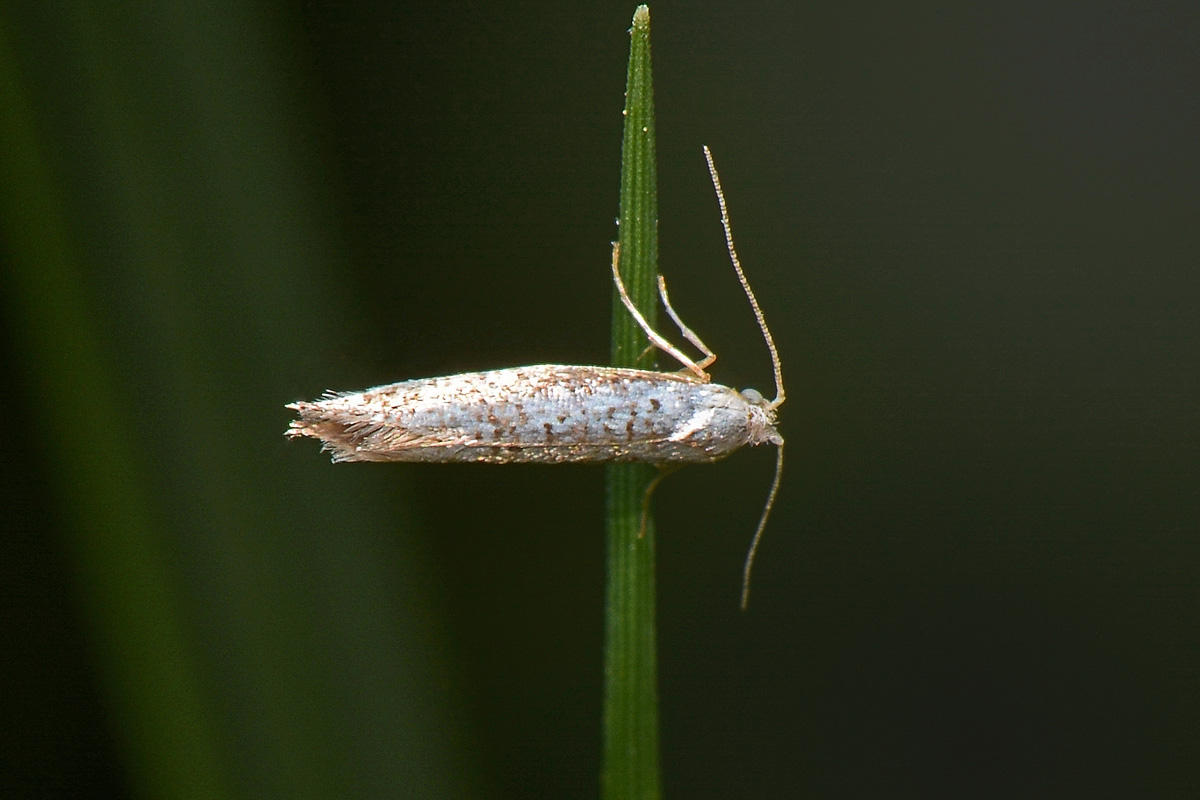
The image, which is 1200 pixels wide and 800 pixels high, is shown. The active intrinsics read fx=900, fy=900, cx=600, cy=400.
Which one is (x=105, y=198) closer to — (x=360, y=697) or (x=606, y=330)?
(x=360, y=697)

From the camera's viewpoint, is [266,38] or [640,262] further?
[266,38]

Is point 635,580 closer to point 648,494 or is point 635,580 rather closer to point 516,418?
point 648,494

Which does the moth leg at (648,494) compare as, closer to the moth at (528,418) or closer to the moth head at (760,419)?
the moth at (528,418)

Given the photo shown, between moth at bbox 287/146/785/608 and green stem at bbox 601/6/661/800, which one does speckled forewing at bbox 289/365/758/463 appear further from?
green stem at bbox 601/6/661/800

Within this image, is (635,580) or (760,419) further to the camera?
(760,419)

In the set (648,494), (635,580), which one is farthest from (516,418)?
(635,580)

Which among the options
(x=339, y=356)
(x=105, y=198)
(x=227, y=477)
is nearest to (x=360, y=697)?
(x=227, y=477)

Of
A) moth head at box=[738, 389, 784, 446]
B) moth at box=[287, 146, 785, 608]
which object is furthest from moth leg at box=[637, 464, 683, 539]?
moth head at box=[738, 389, 784, 446]
